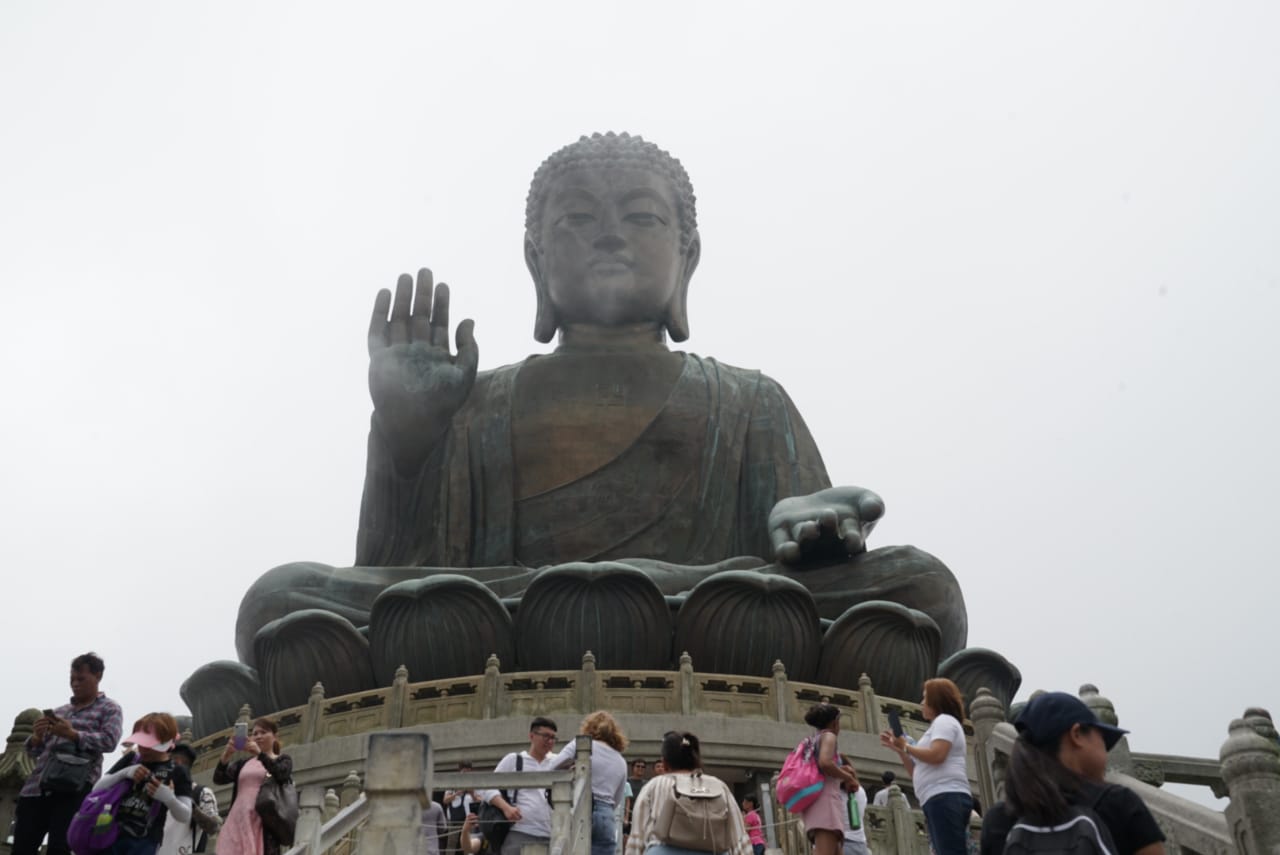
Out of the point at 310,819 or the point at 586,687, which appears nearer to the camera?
the point at 310,819

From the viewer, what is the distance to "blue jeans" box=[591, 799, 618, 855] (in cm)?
472

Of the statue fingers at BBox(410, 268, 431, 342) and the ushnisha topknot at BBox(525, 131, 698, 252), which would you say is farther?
the ushnisha topknot at BBox(525, 131, 698, 252)

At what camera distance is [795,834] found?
618 centimetres

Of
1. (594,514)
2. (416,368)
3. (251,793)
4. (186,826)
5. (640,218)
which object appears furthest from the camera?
(640,218)

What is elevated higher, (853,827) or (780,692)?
(780,692)

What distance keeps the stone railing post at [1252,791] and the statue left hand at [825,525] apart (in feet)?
25.9

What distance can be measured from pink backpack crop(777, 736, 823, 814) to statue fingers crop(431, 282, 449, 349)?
357 inches

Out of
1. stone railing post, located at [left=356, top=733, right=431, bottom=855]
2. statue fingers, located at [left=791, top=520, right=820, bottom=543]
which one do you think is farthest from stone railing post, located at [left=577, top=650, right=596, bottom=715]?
stone railing post, located at [left=356, top=733, right=431, bottom=855]

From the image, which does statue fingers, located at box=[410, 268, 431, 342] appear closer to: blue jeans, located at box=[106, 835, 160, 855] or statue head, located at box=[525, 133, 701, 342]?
statue head, located at box=[525, 133, 701, 342]

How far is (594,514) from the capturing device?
13273mm

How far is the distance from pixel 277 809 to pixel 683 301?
10981 mm

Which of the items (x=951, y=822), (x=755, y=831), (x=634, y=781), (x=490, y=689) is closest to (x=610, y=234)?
(x=490, y=689)

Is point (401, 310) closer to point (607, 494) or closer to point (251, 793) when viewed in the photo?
point (607, 494)

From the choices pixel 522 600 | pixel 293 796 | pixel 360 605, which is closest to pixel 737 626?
pixel 522 600
